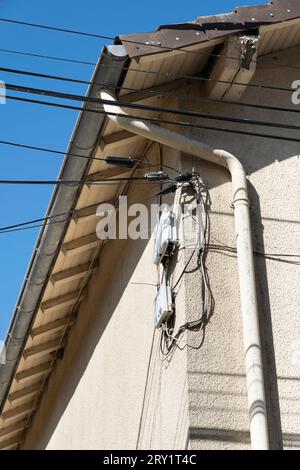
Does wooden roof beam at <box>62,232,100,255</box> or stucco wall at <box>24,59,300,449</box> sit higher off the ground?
wooden roof beam at <box>62,232,100,255</box>

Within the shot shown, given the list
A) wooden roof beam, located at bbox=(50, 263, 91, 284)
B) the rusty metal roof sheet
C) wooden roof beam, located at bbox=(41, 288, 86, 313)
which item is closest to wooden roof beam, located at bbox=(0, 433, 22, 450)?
wooden roof beam, located at bbox=(41, 288, 86, 313)

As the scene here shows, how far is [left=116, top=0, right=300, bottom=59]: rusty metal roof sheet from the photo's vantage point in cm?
639

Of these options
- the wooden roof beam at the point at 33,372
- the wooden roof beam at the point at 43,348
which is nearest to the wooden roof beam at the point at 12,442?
the wooden roof beam at the point at 33,372

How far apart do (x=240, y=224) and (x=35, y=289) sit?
10.4 feet

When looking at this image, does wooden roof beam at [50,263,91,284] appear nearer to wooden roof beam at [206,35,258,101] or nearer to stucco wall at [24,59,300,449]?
stucco wall at [24,59,300,449]

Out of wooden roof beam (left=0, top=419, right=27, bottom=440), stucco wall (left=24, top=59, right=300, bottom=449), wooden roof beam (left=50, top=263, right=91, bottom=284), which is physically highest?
wooden roof beam (left=0, top=419, right=27, bottom=440)

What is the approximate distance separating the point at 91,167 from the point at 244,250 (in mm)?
1964

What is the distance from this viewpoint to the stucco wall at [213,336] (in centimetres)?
535

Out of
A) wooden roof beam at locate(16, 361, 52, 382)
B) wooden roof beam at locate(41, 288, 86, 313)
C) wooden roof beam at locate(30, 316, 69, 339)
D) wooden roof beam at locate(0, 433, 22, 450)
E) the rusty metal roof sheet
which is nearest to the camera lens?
the rusty metal roof sheet

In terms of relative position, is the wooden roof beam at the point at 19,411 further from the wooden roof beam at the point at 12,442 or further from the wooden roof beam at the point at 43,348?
the wooden roof beam at the point at 43,348

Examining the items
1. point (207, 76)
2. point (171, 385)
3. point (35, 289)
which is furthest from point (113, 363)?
point (207, 76)

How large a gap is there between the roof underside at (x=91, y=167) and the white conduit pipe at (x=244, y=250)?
1.11 ft

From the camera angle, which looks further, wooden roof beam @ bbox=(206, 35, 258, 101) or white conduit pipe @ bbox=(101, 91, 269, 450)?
wooden roof beam @ bbox=(206, 35, 258, 101)

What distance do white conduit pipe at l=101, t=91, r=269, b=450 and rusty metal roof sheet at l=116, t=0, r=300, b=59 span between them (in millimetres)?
458
